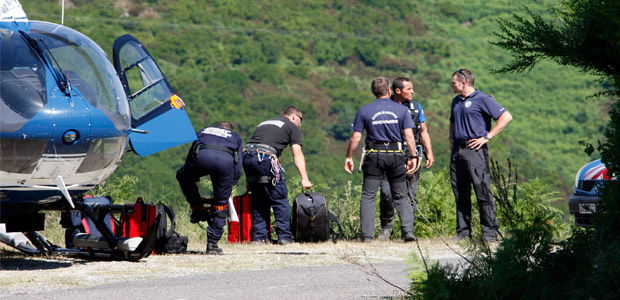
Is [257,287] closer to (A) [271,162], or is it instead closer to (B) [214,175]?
(B) [214,175]

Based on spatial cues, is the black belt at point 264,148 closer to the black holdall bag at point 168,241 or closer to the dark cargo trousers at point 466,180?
the black holdall bag at point 168,241

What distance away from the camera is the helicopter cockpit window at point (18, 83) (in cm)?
667

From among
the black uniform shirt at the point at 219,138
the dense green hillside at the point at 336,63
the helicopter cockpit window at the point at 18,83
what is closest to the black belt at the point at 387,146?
the black uniform shirt at the point at 219,138

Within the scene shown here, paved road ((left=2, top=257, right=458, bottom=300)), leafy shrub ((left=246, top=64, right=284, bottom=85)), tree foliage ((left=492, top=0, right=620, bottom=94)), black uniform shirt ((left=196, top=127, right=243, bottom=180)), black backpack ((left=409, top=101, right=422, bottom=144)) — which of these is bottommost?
paved road ((left=2, top=257, right=458, bottom=300))

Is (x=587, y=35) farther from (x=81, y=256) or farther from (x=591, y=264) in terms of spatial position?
(x=81, y=256)

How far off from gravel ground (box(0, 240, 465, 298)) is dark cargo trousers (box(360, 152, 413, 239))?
46 centimetres

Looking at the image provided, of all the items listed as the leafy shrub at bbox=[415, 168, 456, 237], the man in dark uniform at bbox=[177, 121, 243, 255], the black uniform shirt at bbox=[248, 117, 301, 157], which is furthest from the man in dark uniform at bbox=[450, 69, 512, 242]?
the man in dark uniform at bbox=[177, 121, 243, 255]

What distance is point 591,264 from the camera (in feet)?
14.1

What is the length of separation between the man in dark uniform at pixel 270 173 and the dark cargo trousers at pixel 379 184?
72 cm

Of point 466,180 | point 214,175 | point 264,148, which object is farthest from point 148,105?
point 466,180

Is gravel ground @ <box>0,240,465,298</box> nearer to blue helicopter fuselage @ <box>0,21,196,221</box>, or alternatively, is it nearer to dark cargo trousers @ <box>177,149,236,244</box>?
dark cargo trousers @ <box>177,149,236,244</box>

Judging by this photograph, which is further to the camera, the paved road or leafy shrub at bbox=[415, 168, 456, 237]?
leafy shrub at bbox=[415, 168, 456, 237]

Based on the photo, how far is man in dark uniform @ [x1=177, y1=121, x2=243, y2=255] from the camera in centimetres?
892

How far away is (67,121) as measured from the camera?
6887mm
